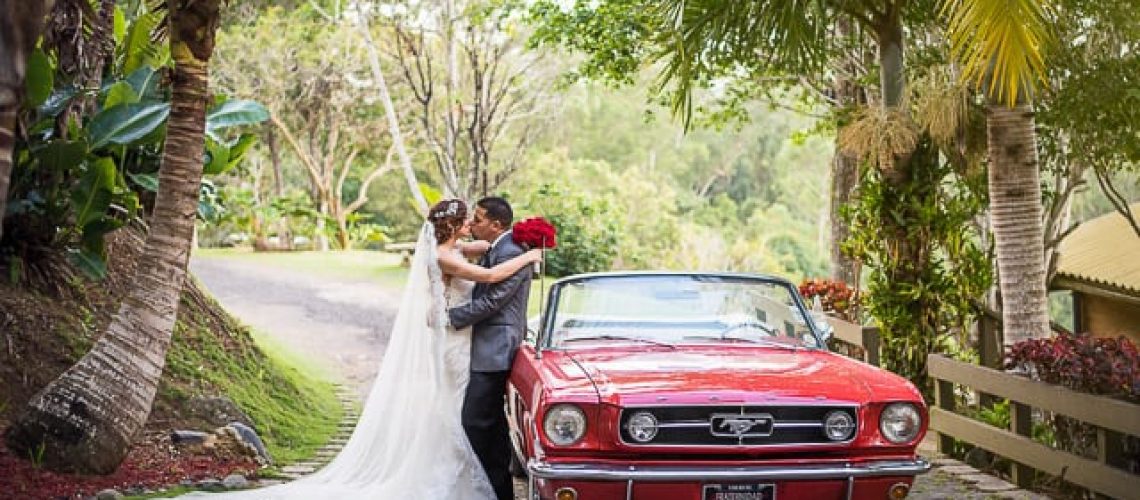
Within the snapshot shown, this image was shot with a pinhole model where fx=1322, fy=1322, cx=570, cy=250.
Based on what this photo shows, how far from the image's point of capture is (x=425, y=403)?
8688 mm

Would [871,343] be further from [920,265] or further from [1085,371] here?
[1085,371]

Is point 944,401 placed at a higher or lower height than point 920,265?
lower

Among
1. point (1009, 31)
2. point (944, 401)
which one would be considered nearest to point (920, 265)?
point (944, 401)

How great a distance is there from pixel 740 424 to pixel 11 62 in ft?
12.0

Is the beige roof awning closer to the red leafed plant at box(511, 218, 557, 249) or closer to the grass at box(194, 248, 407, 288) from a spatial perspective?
the red leafed plant at box(511, 218, 557, 249)

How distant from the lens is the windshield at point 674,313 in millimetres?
7898

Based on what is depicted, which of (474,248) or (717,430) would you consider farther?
(474,248)

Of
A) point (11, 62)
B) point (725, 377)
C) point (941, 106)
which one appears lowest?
point (725, 377)

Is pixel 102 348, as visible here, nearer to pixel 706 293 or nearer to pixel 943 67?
pixel 706 293

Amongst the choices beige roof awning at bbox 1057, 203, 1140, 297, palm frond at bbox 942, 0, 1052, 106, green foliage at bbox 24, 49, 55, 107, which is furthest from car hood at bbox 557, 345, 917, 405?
beige roof awning at bbox 1057, 203, 1140, 297

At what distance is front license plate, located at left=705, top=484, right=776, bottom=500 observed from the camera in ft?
20.9

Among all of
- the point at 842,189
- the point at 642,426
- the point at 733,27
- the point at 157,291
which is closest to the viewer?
the point at 642,426

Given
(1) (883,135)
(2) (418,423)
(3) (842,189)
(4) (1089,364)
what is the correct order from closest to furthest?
(4) (1089,364), (2) (418,423), (1) (883,135), (3) (842,189)

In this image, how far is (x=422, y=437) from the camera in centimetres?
852
